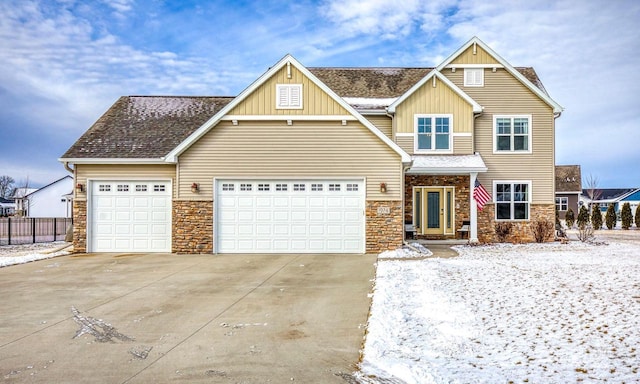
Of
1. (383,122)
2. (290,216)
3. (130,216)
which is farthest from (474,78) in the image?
(130,216)

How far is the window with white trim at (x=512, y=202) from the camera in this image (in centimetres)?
2114

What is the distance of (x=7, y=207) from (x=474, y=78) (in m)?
68.8

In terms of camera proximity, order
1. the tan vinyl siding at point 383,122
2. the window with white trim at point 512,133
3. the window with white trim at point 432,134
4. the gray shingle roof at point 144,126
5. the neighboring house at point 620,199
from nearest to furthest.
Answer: the gray shingle roof at point 144,126 < the window with white trim at point 432,134 < the tan vinyl siding at point 383,122 < the window with white trim at point 512,133 < the neighboring house at point 620,199

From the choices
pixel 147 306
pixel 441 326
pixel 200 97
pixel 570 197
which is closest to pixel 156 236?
pixel 200 97

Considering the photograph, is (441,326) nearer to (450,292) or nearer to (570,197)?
(450,292)

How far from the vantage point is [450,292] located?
945 centimetres

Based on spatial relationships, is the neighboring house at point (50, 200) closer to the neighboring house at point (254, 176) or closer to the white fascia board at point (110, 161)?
the neighboring house at point (254, 176)

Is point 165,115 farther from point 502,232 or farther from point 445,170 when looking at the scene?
point 502,232

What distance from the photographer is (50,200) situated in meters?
51.6

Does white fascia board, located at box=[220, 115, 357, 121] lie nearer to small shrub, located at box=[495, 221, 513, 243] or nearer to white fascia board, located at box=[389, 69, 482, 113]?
white fascia board, located at box=[389, 69, 482, 113]

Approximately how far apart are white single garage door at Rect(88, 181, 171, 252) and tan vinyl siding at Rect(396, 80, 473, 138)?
9.39m

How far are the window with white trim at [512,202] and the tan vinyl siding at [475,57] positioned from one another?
5.00m

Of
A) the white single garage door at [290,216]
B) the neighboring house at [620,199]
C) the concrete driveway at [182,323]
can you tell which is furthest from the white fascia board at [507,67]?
the neighboring house at [620,199]

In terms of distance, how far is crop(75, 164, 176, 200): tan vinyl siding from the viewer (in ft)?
57.4
